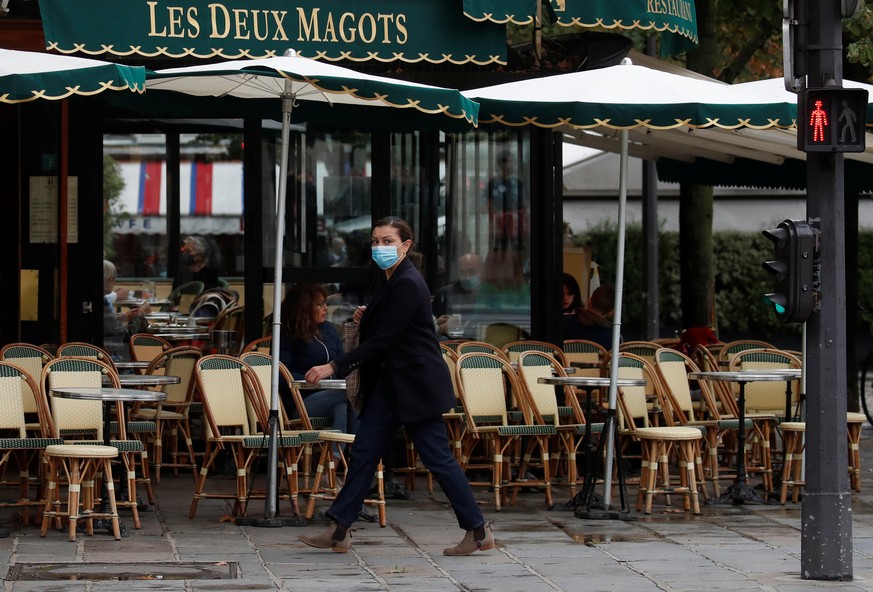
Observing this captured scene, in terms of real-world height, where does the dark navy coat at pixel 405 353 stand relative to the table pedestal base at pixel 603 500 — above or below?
above

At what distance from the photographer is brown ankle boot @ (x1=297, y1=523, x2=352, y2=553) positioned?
26.6ft

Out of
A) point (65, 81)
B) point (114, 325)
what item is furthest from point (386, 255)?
point (114, 325)

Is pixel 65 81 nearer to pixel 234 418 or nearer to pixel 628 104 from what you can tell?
pixel 234 418

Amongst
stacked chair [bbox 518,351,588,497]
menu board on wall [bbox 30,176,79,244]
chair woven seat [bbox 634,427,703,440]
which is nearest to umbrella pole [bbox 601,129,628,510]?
chair woven seat [bbox 634,427,703,440]

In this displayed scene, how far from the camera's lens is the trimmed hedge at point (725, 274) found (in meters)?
24.2

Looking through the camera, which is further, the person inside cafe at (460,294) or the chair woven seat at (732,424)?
the person inside cafe at (460,294)

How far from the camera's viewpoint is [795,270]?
24.0ft

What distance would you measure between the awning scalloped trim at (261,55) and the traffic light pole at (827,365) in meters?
4.32

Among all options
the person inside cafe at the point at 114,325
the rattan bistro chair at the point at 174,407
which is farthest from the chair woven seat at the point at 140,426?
the person inside cafe at the point at 114,325

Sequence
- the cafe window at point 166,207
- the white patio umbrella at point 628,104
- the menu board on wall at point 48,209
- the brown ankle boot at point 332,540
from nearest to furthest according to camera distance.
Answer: the brown ankle boot at point 332,540 → the white patio umbrella at point 628,104 → the menu board on wall at point 48,209 → the cafe window at point 166,207

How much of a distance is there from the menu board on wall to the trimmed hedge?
13.5 m

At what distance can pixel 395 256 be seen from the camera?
8.16 m

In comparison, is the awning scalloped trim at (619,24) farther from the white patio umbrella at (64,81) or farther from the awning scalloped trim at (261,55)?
the white patio umbrella at (64,81)

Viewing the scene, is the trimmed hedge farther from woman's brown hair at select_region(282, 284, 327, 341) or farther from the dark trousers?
the dark trousers
